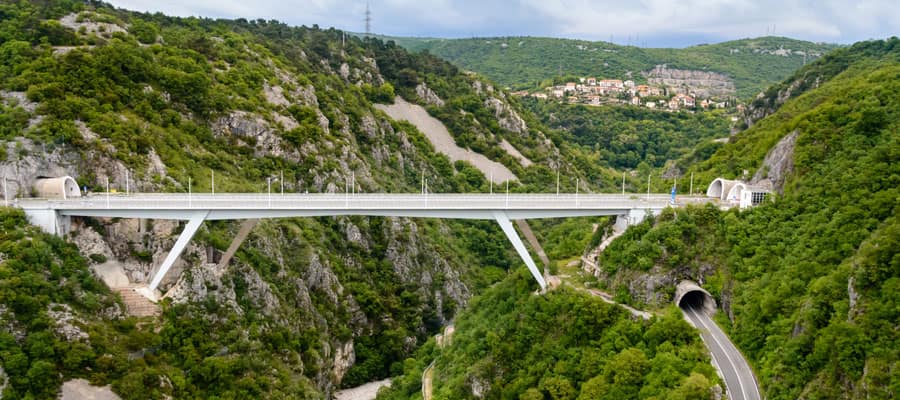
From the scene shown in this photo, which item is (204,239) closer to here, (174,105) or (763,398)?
(174,105)

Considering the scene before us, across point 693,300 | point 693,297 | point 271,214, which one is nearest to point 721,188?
point 693,297

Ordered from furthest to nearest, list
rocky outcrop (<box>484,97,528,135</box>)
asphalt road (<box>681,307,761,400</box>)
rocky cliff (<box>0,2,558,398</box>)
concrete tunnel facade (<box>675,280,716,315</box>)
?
rocky outcrop (<box>484,97,528,135</box>)
rocky cliff (<box>0,2,558,398</box>)
concrete tunnel facade (<box>675,280,716,315</box>)
asphalt road (<box>681,307,761,400</box>)

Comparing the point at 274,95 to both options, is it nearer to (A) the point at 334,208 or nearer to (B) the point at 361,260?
(B) the point at 361,260

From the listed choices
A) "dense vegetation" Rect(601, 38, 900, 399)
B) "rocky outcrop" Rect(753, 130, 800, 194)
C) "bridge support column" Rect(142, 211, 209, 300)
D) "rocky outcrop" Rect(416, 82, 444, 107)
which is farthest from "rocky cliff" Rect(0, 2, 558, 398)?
"rocky outcrop" Rect(753, 130, 800, 194)

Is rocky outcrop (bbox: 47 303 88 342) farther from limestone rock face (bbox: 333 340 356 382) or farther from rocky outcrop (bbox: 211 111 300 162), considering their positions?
rocky outcrop (bbox: 211 111 300 162)

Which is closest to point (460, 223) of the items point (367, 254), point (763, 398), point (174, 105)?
point (367, 254)

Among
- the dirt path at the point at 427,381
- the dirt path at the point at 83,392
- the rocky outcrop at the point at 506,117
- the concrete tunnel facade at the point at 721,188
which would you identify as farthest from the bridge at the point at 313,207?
Answer: the rocky outcrop at the point at 506,117
